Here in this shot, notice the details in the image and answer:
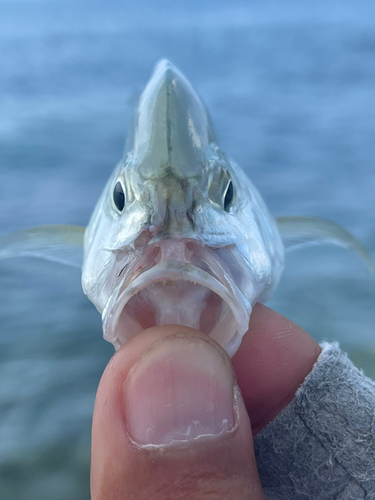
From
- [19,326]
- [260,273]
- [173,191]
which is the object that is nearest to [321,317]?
[19,326]

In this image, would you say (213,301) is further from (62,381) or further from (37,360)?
(37,360)

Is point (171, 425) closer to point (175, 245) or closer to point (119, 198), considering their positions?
point (175, 245)

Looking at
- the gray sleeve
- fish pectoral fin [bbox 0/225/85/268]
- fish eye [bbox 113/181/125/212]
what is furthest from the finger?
fish pectoral fin [bbox 0/225/85/268]

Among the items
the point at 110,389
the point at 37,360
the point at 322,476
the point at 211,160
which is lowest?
the point at 37,360

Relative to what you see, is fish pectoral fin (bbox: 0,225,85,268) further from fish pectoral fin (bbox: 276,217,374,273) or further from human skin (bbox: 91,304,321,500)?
human skin (bbox: 91,304,321,500)

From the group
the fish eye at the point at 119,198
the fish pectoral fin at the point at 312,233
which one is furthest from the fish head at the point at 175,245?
the fish pectoral fin at the point at 312,233

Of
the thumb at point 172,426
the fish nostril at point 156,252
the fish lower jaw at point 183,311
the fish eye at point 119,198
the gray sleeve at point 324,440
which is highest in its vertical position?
the fish nostril at point 156,252

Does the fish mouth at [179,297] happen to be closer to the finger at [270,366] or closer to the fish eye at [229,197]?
the fish eye at [229,197]

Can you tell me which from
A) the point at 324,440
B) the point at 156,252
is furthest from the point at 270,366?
the point at 156,252
